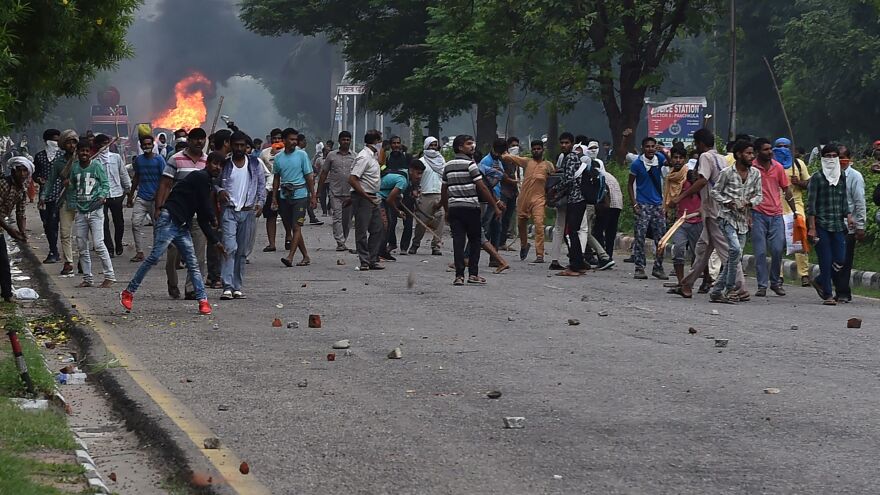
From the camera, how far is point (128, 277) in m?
17.8

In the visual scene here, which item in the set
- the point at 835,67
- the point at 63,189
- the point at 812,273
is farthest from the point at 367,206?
the point at 835,67

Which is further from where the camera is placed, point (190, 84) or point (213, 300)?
point (190, 84)

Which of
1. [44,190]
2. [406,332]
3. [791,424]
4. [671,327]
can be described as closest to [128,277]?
[44,190]

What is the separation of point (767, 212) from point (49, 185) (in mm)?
9132

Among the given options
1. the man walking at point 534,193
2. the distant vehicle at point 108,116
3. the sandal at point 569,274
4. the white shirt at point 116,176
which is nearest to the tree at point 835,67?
the man walking at point 534,193

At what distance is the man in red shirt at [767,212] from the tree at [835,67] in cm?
→ 3468

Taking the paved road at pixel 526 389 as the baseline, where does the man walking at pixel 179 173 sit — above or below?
above

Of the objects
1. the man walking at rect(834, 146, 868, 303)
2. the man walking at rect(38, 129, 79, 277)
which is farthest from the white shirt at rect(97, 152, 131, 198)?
the man walking at rect(834, 146, 868, 303)

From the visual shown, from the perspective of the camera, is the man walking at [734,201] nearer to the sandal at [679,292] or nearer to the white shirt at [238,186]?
the sandal at [679,292]

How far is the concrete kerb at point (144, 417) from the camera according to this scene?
710cm

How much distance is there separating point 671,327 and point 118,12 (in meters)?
6.57

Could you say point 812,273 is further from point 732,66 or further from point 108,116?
point 108,116

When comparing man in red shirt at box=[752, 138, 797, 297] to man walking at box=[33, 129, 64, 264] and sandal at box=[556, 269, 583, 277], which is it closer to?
sandal at box=[556, 269, 583, 277]

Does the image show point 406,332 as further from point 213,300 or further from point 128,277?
point 128,277
